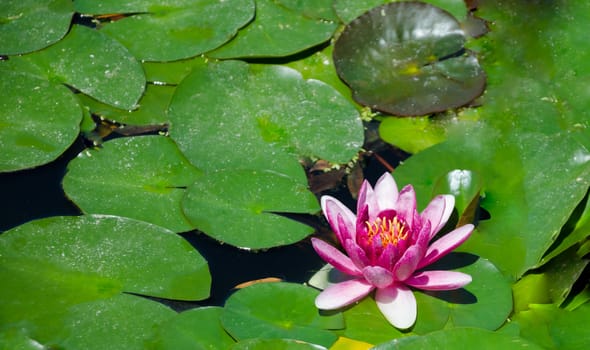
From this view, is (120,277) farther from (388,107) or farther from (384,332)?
(388,107)

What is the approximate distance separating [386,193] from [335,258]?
29 centimetres

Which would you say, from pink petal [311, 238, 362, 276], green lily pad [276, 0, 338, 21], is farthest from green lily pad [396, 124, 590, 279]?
green lily pad [276, 0, 338, 21]

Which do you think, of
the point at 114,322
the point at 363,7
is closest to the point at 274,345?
the point at 114,322

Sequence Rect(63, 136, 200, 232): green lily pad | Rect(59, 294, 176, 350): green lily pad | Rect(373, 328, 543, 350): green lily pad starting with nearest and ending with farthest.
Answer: Rect(373, 328, 543, 350): green lily pad, Rect(59, 294, 176, 350): green lily pad, Rect(63, 136, 200, 232): green lily pad

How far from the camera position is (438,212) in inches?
92.1

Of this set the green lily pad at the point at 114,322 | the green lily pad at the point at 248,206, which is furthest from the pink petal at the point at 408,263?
the green lily pad at the point at 114,322

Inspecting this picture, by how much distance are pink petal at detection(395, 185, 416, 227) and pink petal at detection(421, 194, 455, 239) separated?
0.05 metres

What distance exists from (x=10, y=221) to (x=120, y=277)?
496mm

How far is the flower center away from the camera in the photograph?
2262 millimetres

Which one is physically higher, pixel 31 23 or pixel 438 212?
pixel 31 23

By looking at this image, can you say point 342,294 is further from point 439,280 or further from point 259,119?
point 259,119

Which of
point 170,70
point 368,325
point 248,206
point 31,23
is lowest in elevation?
point 368,325

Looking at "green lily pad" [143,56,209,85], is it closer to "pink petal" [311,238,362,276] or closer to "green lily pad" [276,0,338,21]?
"green lily pad" [276,0,338,21]

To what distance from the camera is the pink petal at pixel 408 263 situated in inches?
85.2
